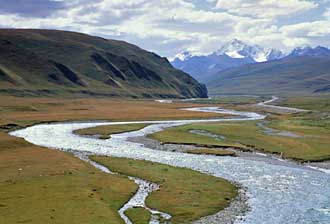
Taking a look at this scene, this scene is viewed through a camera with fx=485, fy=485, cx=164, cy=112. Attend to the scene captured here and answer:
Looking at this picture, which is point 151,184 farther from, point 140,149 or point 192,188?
point 140,149

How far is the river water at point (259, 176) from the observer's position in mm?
44594

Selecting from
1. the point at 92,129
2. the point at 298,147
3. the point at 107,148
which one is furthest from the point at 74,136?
the point at 298,147

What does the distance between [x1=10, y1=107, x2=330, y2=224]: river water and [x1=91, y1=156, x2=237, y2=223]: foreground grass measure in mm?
3046

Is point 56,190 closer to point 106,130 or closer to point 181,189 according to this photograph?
point 181,189

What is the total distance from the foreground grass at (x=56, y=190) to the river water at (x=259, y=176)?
12.7m

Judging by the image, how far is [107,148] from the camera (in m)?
88.0

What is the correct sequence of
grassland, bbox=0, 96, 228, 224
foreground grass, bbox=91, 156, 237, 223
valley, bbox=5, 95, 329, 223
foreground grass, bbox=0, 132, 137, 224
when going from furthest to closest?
valley, bbox=5, 95, 329, 223, foreground grass, bbox=91, 156, 237, 223, grassland, bbox=0, 96, 228, 224, foreground grass, bbox=0, 132, 137, 224

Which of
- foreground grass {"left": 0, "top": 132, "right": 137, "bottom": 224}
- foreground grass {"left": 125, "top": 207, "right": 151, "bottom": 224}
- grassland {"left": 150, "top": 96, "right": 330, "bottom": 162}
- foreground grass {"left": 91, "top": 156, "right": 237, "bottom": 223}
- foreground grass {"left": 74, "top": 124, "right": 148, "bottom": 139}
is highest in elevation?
foreground grass {"left": 0, "top": 132, "right": 137, "bottom": 224}

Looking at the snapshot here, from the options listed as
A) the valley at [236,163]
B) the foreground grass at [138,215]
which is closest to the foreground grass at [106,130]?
the valley at [236,163]

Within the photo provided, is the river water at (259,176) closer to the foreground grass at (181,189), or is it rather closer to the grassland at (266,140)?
the foreground grass at (181,189)

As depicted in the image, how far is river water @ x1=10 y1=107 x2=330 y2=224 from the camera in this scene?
146ft

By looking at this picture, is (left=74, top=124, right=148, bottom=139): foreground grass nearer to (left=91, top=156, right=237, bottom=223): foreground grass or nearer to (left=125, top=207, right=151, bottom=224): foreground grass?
(left=91, top=156, right=237, bottom=223): foreground grass

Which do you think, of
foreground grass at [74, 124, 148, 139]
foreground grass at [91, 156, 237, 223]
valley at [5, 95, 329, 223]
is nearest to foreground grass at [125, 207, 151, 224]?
foreground grass at [91, 156, 237, 223]

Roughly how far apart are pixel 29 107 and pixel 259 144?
107704mm
